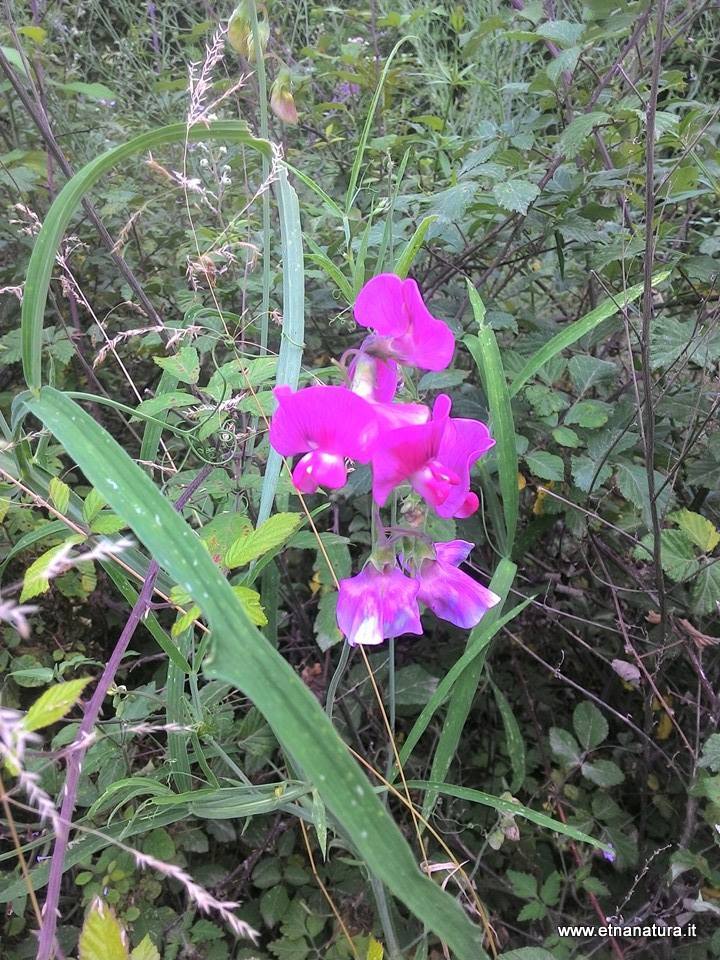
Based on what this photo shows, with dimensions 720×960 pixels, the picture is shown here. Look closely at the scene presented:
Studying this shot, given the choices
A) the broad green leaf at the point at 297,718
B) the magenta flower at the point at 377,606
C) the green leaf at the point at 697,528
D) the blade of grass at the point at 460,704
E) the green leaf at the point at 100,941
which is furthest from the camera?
the green leaf at the point at 697,528

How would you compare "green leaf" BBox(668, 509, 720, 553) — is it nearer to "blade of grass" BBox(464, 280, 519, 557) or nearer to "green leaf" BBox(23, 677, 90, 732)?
"blade of grass" BBox(464, 280, 519, 557)

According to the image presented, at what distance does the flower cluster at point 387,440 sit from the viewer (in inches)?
22.5

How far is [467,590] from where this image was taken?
0.69 meters

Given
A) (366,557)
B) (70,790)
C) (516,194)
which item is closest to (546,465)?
(366,557)

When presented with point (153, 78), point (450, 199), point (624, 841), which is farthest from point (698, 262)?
point (153, 78)

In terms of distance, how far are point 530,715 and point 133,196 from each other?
1393 millimetres

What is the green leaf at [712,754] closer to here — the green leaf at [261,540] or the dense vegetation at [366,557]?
the dense vegetation at [366,557]

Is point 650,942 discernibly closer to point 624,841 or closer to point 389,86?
point 624,841

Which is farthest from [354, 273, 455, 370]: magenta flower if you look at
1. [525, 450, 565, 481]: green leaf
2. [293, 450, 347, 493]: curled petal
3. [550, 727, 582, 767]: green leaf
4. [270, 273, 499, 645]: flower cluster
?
[550, 727, 582, 767]: green leaf

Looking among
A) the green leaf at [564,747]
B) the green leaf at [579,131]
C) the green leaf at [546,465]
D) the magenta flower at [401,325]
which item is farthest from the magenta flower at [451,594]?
the green leaf at [579,131]

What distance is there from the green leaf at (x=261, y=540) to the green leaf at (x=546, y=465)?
0.47 metres

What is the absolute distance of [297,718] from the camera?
1.35ft

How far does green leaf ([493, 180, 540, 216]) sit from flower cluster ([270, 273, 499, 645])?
492 millimetres

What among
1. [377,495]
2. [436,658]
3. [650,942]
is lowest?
[650,942]
